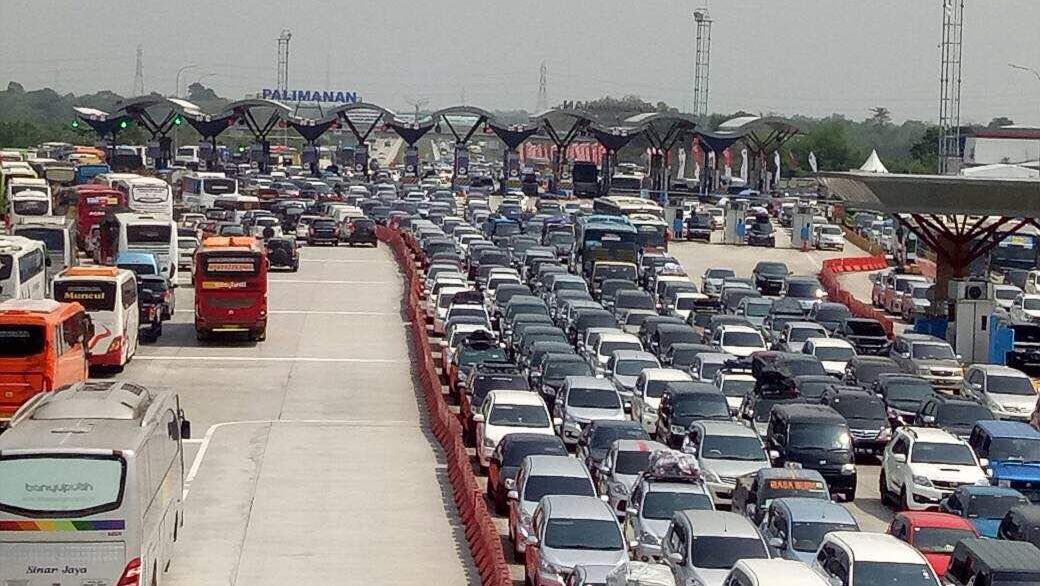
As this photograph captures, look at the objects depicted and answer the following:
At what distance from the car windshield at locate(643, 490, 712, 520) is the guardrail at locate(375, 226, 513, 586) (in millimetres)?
1938

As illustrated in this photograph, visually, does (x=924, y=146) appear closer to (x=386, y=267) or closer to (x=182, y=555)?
(x=386, y=267)

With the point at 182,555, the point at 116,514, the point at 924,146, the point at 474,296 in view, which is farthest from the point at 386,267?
the point at 924,146

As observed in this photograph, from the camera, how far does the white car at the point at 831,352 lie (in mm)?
39969

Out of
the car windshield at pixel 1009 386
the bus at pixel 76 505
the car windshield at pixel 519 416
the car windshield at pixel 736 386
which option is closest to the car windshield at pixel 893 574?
the bus at pixel 76 505

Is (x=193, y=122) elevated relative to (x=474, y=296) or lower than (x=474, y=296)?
elevated

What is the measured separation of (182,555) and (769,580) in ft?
32.3

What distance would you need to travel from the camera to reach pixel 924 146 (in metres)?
173

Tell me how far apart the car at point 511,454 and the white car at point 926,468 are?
5025 mm

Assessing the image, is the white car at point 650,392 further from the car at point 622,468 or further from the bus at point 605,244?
the bus at point 605,244

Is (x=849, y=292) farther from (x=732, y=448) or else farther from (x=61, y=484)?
(x=61, y=484)

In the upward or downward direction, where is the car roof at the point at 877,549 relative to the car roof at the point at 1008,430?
downward

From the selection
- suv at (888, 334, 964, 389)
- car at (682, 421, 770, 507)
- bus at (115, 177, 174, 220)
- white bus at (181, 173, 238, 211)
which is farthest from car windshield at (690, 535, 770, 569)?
white bus at (181, 173, 238, 211)

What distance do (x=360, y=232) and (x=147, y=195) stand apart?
965cm

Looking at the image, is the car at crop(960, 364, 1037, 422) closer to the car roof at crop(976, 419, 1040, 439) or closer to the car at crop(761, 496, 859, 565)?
the car roof at crop(976, 419, 1040, 439)
